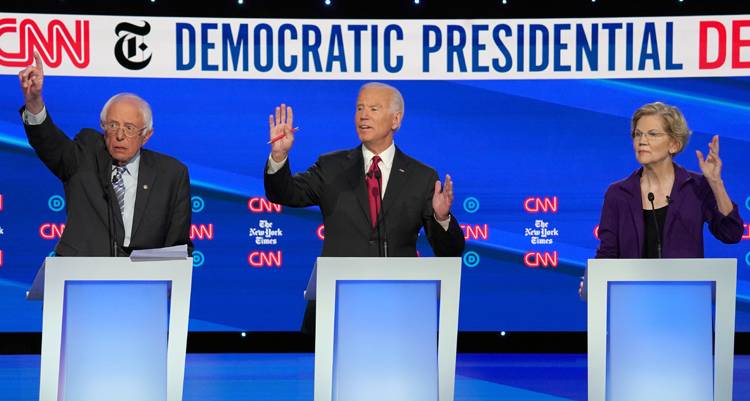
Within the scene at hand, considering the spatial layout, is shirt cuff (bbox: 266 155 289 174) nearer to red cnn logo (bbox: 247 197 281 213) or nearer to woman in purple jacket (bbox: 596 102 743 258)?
woman in purple jacket (bbox: 596 102 743 258)

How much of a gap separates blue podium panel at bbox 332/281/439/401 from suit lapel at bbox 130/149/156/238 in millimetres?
987

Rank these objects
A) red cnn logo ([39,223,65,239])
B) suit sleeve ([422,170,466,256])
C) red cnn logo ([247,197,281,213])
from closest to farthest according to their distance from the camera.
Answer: suit sleeve ([422,170,466,256]) < red cnn logo ([39,223,65,239]) < red cnn logo ([247,197,281,213])

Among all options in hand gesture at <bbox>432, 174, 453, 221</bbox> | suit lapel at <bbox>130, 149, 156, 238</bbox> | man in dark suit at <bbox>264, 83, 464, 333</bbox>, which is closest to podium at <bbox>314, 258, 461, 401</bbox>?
hand gesture at <bbox>432, 174, 453, 221</bbox>

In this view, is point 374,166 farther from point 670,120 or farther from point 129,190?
point 670,120

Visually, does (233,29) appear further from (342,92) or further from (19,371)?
(19,371)

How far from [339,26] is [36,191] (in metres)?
2.23

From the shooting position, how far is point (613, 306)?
3.44 meters

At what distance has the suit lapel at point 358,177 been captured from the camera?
4191 mm

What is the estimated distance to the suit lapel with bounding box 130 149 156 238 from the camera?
3996mm

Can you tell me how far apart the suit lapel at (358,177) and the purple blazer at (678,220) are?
3.05 ft

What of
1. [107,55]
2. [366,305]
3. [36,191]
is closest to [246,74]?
[107,55]

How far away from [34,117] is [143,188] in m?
0.47

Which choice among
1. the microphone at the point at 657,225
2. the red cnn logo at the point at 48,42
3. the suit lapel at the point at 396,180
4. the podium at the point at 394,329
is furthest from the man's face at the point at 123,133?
the red cnn logo at the point at 48,42

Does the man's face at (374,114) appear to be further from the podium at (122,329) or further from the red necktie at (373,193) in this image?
the podium at (122,329)
